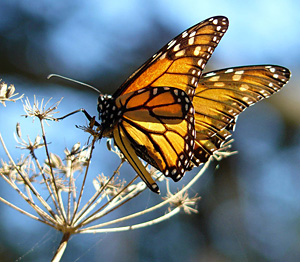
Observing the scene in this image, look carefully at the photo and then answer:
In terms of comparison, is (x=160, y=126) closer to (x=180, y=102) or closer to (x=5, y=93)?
(x=180, y=102)

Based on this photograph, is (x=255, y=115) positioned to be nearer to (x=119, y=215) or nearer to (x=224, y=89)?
(x=119, y=215)

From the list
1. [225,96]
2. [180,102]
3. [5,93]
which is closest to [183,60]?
[180,102]

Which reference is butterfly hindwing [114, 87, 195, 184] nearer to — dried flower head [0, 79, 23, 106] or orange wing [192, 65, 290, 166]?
orange wing [192, 65, 290, 166]

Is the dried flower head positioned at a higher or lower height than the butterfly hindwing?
higher

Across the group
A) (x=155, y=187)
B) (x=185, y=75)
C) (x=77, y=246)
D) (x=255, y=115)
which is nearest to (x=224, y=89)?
(x=185, y=75)

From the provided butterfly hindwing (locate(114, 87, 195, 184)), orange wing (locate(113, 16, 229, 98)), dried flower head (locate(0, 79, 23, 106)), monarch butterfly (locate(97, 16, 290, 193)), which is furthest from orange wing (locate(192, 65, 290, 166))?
dried flower head (locate(0, 79, 23, 106))
